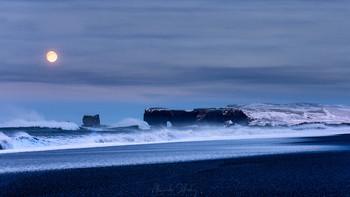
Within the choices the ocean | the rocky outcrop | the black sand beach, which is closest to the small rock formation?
the ocean

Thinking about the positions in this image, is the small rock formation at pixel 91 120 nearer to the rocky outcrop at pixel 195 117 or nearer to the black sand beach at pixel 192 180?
the rocky outcrop at pixel 195 117

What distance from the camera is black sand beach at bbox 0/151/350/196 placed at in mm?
6469

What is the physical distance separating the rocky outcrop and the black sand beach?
4733 centimetres

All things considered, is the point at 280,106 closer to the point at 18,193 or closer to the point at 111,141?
the point at 111,141

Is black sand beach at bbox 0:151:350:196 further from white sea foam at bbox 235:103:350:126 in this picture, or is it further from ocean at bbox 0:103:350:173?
white sea foam at bbox 235:103:350:126

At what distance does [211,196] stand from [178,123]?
2139 inches

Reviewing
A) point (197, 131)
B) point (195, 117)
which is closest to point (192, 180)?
point (197, 131)

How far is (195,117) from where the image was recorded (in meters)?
60.8

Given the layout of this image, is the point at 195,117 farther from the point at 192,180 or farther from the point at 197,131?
the point at 192,180

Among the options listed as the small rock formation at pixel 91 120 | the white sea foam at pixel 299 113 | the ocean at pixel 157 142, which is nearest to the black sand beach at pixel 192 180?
the ocean at pixel 157 142

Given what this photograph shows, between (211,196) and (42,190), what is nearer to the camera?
(211,196)

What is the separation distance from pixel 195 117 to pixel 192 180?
53.3 m

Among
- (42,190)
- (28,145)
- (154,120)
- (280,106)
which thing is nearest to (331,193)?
(42,190)

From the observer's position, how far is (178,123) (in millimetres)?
60344
